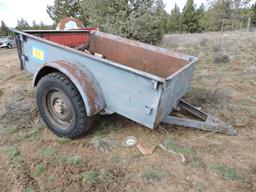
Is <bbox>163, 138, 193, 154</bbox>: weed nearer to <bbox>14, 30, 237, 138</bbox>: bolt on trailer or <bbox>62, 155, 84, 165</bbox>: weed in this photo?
<bbox>14, 30, 237, 138</bbox>: bolt on trailer

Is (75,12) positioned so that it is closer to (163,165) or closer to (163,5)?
(163,5)

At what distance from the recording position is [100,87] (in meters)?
2.39

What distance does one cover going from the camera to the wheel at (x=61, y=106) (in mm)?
2428

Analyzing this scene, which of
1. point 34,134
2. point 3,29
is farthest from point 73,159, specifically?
point 3,29

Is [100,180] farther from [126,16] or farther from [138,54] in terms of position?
[126,16]

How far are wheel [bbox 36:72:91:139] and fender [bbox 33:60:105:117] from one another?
0.45ft

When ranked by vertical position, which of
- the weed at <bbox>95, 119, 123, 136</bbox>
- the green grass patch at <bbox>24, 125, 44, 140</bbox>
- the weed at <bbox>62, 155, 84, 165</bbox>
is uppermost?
the weed at <bbox>95, 119, 123, 136</bbox>

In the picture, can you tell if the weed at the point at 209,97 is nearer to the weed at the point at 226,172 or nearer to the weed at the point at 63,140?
the weed at the point at 226,172

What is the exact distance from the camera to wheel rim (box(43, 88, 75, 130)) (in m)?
2.58

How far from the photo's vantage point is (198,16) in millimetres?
25188

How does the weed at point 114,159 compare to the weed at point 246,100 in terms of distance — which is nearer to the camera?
the weed at point 114,159

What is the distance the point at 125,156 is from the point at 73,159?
1.86ft

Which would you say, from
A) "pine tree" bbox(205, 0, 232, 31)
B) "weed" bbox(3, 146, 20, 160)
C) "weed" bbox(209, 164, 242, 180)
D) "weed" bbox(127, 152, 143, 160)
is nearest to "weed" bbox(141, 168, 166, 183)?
"weed" bbox(127, 152, 143, 160)

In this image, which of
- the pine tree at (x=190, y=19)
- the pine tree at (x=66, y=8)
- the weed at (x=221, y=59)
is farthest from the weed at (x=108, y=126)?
the pine tree at (x=190, y=19)
